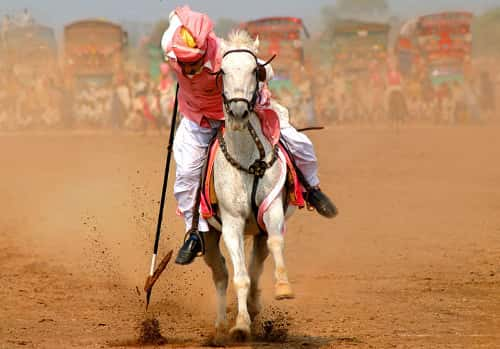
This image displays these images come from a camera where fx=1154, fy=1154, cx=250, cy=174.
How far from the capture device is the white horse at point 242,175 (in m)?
7.02

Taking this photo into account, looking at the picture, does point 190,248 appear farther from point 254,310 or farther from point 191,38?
point 191,38

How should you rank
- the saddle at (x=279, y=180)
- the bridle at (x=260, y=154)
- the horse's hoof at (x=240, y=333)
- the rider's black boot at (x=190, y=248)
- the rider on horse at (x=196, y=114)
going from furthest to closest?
the rider's black boot at (x=190, y=248), the saddle at (x=279, y=180), the rider on horse at (x=196, y=114), the bridle at (x=260, y=154), the horse's hoof at (x=240, y=333)

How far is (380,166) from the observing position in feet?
74.8

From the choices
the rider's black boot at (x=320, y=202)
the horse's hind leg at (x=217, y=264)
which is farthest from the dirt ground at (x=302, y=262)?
the rider's black boot at (x=320, y=202)

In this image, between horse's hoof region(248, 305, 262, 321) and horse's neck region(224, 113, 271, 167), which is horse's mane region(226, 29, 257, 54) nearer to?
horse's neck region(224, 113, 271, 167)

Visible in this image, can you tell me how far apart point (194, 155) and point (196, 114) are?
0.29 m

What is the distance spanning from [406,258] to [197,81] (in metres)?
5.03

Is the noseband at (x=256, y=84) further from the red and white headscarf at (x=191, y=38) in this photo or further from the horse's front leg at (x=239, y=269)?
the horse's front leg at (x=239, y=269)

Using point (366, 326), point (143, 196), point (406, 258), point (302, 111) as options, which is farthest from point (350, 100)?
point (366, 326)

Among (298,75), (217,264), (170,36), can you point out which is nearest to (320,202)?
(217,264)

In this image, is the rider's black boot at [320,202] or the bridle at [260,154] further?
the rider's black boot at [320,202]

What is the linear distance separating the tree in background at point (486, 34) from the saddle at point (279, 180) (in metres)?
43.5

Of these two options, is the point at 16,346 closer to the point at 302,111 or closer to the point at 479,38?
the point at 302,111

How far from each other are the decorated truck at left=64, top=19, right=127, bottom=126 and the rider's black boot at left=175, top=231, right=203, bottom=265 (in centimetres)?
3534
